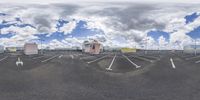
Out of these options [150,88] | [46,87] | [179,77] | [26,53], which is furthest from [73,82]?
[26,53]

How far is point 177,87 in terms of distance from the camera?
Result: 3509 centimetres

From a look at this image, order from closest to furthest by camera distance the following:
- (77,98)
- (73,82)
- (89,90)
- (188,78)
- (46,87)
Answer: (77,98)
(89,90)
(46,87)
(73,82)
(188,78)

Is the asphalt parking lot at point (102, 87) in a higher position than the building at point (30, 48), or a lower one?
lower

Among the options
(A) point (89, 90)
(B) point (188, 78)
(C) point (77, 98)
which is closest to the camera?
(C) point (77, 98)

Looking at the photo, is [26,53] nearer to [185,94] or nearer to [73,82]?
[73,82]

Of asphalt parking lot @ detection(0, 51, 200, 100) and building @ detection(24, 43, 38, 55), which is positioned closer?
asphalt parking lot @ detection(0, 51, 200, 100)

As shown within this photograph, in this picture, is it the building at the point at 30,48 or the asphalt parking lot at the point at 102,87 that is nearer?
the asphalt parking lot at the point at 102,87

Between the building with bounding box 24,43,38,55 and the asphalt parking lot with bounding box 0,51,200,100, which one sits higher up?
the building with bounding box 24,43,38,55

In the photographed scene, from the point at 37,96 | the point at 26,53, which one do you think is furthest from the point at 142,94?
the point at 26,53

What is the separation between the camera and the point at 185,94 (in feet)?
102

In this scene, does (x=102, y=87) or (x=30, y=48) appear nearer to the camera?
(x=102, y=87)

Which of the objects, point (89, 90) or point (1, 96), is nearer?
point (1, 96)

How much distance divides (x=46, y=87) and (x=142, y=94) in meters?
9.08

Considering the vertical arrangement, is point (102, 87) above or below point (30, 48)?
below
